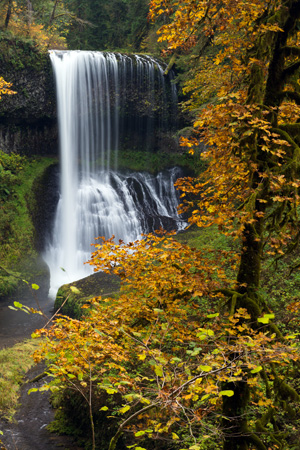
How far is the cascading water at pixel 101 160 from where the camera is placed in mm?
18609

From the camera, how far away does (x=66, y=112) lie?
20.9 meters

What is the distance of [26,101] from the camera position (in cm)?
1959

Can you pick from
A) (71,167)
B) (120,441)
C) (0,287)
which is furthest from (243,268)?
(71,167)

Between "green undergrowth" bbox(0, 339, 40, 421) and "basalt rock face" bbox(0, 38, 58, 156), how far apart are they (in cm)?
1254

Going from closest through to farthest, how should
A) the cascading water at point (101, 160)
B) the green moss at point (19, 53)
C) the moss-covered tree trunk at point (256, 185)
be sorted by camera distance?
the moss-covered tree trunk at point (256, 185) < the green moss at point (19, 53) < the cascading water at point (101, 160)

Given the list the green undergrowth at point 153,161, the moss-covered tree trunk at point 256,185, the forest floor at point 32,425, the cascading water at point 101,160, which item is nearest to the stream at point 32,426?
the forest floor at point 32,425

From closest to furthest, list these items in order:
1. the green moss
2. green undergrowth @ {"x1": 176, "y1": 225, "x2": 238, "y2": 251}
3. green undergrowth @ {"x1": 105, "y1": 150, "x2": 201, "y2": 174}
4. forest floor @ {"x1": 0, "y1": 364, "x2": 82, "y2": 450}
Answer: forest floor @ {"x1": 0, "y1": 364, "x2": 82, "y2": 450}, green undergrowth @ {"x1": 176, "y1": 225, "x2": 238, "y2": 251}, the green moss, green undergrowth @ {"x1": 105, "y1": 150, "x2": 201, "y2": 174}

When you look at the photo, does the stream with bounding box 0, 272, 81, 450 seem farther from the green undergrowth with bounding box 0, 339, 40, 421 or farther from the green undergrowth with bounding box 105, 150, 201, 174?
the green undergrowth with bounding box 105, 150, 201, 174

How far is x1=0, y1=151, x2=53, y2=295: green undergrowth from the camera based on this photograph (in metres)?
15.3

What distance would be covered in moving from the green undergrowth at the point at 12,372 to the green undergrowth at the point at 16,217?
14.5 feet

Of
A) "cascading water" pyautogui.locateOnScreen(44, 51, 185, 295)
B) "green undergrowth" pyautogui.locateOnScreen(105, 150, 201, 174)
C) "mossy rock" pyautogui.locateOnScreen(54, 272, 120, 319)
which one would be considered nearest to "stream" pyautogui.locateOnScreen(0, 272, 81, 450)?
"mossy rock" pyautogui.locateOnScreen(54, 272, 120, 319)

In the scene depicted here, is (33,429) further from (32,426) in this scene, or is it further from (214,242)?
(214,242)

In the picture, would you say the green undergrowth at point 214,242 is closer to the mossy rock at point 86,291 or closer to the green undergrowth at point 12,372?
the mossy rock at point 86,291

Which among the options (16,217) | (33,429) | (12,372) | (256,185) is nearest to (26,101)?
(16,217)
